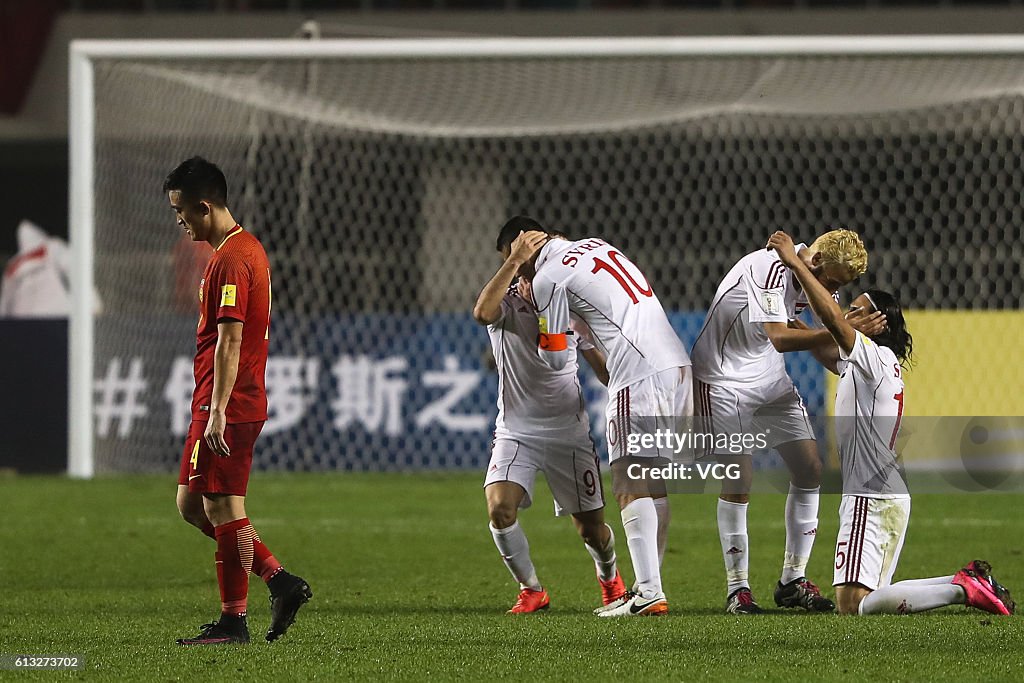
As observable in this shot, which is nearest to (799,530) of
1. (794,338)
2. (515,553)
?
(794,338)

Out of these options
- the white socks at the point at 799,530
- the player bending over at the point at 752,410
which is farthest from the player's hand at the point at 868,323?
the white socks at the point at 799,530

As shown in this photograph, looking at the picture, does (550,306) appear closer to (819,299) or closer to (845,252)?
(819,299)

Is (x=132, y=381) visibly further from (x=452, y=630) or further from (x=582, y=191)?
(x=452, y=630)

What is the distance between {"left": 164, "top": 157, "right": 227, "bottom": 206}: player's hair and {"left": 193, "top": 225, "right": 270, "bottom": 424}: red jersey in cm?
16

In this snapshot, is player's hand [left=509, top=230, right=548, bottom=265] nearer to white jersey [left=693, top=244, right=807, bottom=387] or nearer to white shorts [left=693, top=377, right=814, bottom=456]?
white jersey [left=693, top=244, right=807, bottom=387]

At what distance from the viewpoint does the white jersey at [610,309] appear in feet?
22.5

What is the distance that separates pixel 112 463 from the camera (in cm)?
1433

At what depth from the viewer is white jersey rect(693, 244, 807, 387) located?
7.14 m

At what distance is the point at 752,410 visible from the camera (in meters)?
7.34

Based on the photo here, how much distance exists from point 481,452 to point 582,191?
5.90m

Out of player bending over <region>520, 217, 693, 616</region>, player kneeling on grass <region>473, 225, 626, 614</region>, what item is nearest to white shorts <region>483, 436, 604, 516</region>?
player kneeling on grass <region>473, 225, 626, 614</region>

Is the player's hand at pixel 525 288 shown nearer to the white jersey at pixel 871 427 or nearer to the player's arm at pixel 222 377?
the white jersey at pixel 871 427

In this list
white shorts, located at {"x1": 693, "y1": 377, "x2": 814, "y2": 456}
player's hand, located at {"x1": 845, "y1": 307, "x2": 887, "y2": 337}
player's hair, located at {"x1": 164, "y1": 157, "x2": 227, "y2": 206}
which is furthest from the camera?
white shorts, located at {"x1": 693, "y1": 377, "x2": 814, "y2": 456}

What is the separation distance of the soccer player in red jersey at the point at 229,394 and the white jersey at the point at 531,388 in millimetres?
1617
